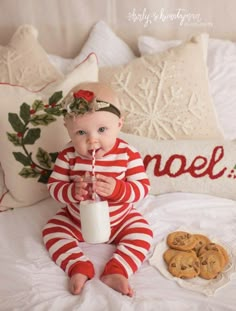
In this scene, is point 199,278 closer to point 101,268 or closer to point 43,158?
point 101,268

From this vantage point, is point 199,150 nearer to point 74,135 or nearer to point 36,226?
point 74,135

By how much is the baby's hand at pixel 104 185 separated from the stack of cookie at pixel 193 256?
25cm

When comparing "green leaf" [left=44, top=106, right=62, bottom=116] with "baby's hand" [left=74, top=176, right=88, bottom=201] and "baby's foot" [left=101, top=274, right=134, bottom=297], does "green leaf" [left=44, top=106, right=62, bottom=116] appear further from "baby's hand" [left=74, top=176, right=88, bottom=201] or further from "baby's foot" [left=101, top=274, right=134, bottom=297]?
"baby's foot" [left=101, top=274, right=134, bottom=297]

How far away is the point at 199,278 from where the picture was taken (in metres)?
1.13

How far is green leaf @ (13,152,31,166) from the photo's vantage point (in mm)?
1410

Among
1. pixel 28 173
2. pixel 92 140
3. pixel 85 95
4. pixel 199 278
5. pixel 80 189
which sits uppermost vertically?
pixel 85 95

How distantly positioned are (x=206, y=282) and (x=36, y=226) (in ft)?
1.79

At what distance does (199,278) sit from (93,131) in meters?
0.48

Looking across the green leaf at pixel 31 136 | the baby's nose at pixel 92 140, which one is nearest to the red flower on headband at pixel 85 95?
the baby's nose at pixel 92 140

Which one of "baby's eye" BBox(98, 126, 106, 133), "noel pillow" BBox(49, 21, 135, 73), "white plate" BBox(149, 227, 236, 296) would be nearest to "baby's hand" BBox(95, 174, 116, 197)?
"baby's eye" BBox(98, 126, 106, 133)

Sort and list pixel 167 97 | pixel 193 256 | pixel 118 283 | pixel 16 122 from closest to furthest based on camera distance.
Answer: pixel 118 283 → pixel 193 256 → pixel 16 122 → pixel 167 97

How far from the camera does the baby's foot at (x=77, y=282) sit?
1.08 meters

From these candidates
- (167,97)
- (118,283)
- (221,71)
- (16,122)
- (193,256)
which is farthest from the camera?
(221,71)

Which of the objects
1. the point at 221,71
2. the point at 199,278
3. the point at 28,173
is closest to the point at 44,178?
the point at 28,173
